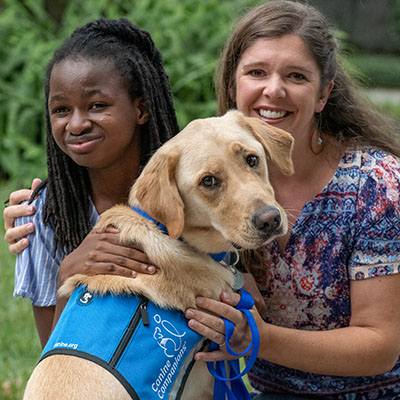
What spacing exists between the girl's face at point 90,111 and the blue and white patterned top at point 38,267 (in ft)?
1.37

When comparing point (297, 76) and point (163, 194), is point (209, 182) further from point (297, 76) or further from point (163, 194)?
point (297, 76)

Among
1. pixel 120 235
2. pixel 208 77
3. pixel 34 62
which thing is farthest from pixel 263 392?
pixel 34 62

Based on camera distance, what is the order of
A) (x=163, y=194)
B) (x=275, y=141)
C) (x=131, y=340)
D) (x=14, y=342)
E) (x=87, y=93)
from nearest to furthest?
1. (x=131, y=340)
2. (x=163, y=194)
3. (x=275, y=141)
4. (x=87, y=93)
5. (x=14, y=342)

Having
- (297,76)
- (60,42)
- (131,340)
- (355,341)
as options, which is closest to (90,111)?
(297,76)

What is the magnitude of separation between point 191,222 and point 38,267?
3.02 ft

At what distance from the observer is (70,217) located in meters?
3.02

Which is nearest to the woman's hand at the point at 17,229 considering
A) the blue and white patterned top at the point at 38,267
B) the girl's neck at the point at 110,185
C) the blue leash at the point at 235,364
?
the blue and white patterned top at the point at 38,267

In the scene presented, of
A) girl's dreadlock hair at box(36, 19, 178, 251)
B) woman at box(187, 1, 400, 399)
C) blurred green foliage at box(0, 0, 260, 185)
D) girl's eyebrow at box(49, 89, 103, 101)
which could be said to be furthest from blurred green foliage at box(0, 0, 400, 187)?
girl's eyebrow at box(49, 89, 103, 101)

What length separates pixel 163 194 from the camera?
238 centimetres

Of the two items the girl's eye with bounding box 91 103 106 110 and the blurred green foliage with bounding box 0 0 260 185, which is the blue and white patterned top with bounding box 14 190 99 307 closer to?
the girl's eye with bounding box 91 103 106 110

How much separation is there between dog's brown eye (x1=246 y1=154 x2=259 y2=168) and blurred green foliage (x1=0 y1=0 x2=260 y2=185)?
16.2 ft

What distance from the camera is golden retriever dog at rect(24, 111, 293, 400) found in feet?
7.38

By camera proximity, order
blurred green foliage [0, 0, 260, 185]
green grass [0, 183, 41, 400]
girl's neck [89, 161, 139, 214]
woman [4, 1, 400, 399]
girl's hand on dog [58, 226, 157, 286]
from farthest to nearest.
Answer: blurred green foliage [0, 0, 260, 185], green grass [0, 183, 41, 400], girl's neck [89, 161, 139, 214], woman [4, 1, 400, 399], girl's hand on dog [58, 226, 157, 286]

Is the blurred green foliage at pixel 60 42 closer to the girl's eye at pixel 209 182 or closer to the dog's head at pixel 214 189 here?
the dog's head at pixel 214 189
